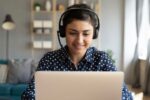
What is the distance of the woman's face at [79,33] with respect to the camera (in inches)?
43.4

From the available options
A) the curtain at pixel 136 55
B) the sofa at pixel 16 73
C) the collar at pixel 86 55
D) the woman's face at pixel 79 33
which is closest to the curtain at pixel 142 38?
the curtain at pixel 136 55

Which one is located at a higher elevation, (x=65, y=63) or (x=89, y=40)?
(x=89, y=40)

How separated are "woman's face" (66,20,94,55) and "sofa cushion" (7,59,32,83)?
344cm

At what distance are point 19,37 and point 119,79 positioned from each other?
5.26 metres

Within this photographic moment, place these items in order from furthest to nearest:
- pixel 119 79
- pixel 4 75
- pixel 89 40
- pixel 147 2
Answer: pixel 147 2
pixel 4 75
pixel 89 40
pixel 119 79

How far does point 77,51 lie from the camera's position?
3.87 ft

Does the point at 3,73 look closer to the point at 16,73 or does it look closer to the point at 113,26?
the point at 16,73

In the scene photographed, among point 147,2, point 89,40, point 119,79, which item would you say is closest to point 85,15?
point 89,40

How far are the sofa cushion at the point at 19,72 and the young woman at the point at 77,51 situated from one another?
3294mm

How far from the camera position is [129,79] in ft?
19.2

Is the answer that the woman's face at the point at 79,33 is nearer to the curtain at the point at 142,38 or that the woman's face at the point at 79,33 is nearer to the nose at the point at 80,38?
the nose at the point at 80,38

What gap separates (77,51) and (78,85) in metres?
0.30

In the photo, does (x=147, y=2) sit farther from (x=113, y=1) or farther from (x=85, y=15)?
(x=85, y=15)

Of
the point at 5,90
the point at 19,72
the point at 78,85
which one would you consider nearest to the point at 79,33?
the point at 78,85
